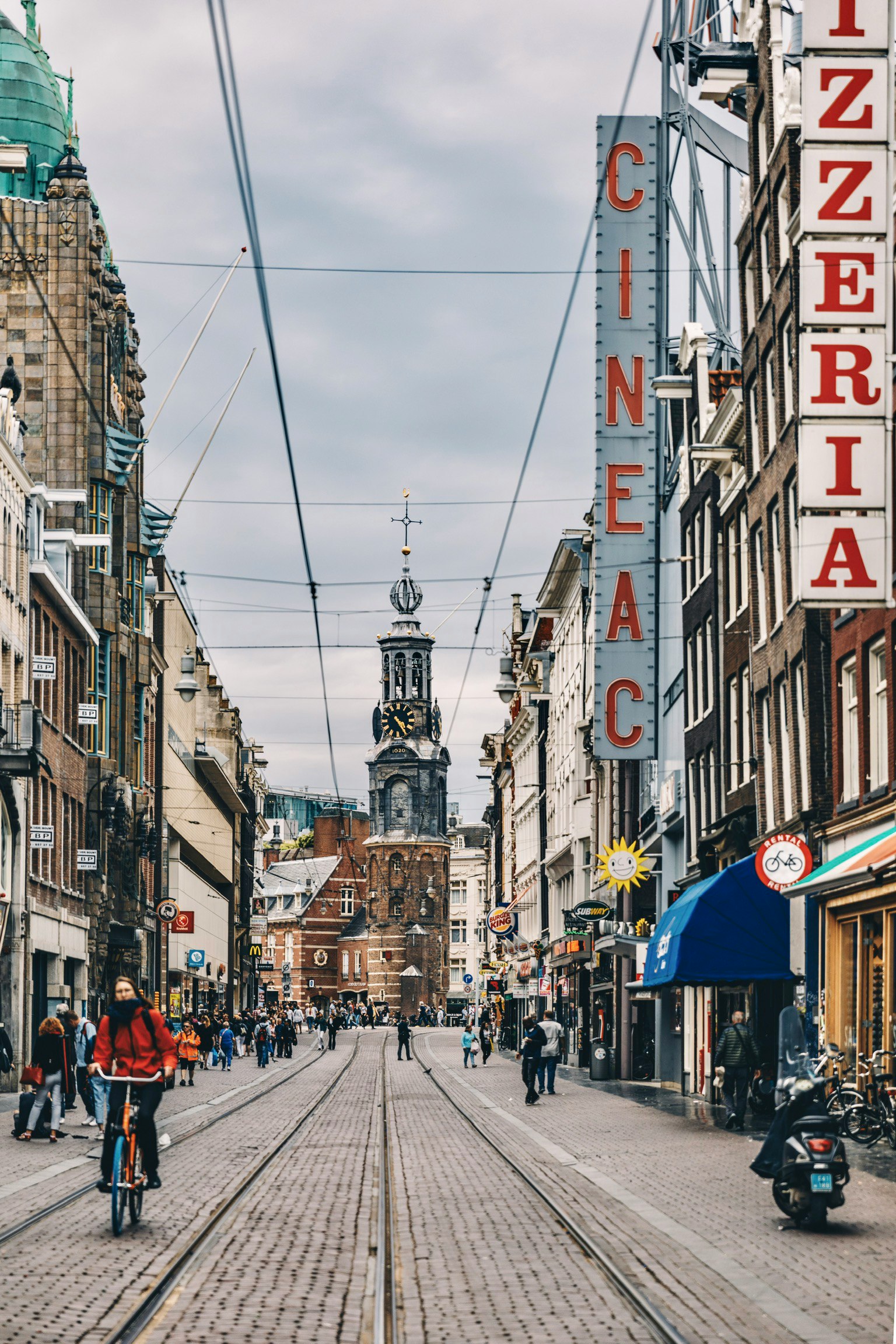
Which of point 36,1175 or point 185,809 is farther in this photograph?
point 185,809

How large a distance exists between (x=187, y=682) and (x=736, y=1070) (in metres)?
41.6

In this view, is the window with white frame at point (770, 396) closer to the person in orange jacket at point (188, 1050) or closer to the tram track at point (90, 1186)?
the tram track at point (90, 1186)

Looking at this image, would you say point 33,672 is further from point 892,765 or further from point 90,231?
point 892,765

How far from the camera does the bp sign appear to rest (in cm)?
4819

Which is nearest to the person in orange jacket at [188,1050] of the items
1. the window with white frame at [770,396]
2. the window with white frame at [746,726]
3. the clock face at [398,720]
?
the window with white frame at [746,726]

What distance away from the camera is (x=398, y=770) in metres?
186

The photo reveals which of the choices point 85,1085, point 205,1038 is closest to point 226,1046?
point 205,1038

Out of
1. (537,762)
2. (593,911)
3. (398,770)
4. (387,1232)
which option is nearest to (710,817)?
(593,911)

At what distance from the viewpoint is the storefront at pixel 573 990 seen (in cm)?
5728

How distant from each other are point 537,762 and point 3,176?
114 feet

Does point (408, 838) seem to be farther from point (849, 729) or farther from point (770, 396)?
point (849, 729)

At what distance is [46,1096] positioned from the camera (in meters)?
24.2

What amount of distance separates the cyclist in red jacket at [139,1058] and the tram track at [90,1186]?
813mm

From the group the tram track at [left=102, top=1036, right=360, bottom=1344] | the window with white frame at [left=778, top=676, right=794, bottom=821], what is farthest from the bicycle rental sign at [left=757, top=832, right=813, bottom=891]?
the tram track at [left=102, top=1036, right=360, bottom=1344]
